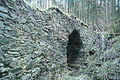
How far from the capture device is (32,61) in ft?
12.1

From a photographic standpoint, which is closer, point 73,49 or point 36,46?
point 36,46

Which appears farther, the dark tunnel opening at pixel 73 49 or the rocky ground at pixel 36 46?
the dark tunnel opening at pixel 73 49

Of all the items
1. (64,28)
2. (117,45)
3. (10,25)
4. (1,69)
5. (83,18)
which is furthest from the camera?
(83,18)

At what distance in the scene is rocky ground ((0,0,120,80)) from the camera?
293 centimetres

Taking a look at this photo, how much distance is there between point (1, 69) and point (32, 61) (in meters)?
1.02

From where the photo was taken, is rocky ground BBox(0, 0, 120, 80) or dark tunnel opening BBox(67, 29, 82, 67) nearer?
rocky ground BBox(0, 0, 120, 80)

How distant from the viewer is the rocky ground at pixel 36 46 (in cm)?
293

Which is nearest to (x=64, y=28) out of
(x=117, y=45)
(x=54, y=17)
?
(x=54, y=17)

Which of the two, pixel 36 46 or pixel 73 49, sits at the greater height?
pixel 36 46

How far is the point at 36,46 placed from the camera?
3881mm

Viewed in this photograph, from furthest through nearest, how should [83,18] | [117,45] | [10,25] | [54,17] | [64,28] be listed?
[83,18] → [64,28] → [54,17] → [117,45] → [10,25]

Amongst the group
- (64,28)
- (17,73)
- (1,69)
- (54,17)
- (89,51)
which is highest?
(54,17)

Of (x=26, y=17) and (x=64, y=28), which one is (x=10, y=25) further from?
(x=64, y=28)

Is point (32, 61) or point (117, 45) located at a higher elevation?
point (117, 45)
